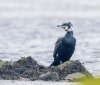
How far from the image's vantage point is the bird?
25.6m

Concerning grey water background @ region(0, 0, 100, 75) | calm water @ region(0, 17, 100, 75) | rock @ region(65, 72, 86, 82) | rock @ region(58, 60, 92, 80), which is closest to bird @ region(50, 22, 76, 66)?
calm water @ region(0, 17, 100, 75)

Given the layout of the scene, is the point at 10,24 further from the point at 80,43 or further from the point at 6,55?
the point at 6,55

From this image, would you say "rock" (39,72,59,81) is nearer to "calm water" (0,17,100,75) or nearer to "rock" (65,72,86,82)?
"rock" (65,72,86,82)

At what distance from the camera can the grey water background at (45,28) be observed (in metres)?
31.2

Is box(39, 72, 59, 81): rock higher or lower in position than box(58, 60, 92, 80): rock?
lower

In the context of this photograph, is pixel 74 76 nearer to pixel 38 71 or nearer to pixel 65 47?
pixel 38 71

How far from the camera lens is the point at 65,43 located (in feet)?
84.5

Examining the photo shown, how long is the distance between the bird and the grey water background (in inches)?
36.1

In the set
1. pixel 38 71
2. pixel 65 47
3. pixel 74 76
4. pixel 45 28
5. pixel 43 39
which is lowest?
pixel 74 76

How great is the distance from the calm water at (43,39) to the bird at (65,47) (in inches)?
32.1

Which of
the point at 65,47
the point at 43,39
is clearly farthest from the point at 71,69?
the point at 43,39

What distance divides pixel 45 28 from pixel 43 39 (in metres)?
8.40

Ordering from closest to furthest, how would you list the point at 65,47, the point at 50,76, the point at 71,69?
the point at 50,76
the point at 71,69
the point at 65,47

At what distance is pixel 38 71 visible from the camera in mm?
24000
